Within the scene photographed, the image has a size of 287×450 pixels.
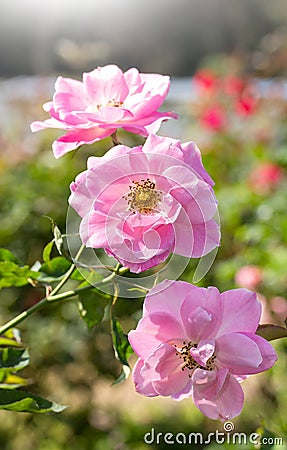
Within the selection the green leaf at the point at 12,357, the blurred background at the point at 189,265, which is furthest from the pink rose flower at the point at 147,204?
the blurred background at the point at 189,265

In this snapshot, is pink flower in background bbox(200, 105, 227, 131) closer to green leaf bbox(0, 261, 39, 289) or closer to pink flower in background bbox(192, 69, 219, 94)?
pink flower in background bbox(192, 69, 219, 94)

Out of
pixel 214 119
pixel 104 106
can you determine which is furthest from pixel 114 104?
pixel 214 119

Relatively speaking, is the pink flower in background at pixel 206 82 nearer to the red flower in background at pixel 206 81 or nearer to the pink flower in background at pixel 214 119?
the red flower in background at pixel 206 81

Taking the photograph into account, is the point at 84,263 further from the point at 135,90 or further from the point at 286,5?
the point at 286,5

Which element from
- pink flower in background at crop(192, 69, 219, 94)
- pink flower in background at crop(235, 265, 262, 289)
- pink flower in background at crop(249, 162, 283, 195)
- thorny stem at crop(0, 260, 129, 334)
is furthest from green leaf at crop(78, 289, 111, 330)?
pink flower in background at crop(192, 69, 219, 94)

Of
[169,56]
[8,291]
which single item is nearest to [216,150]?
[8,291]

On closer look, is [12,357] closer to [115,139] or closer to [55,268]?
[55,268]
